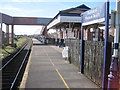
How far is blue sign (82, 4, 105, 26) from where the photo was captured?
6.64m

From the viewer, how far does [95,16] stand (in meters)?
7.42

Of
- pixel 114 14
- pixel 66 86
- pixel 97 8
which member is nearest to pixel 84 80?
pixel 66 86

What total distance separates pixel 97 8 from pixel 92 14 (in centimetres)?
67

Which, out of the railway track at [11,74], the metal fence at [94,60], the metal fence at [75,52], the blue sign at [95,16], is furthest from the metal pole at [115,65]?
the metal fence at [75,52]

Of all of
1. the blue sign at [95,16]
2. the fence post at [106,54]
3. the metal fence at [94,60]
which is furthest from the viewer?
the metal fence at [94,60]

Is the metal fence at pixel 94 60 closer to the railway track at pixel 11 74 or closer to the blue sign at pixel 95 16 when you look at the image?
the blue sign at pixel 95 16

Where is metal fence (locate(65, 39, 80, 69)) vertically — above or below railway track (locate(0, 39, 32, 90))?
above

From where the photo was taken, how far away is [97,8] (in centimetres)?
716

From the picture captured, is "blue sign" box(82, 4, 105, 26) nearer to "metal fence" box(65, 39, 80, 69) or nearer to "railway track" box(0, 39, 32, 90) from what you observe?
"metal fence" box(65, 39, 80, 69)

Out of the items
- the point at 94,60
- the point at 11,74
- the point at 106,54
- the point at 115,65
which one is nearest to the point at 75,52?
the point at 94,60

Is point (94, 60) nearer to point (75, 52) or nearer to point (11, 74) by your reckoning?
point (75, 52)

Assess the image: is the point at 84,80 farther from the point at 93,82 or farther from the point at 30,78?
the point at 30,78

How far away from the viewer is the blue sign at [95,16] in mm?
6645

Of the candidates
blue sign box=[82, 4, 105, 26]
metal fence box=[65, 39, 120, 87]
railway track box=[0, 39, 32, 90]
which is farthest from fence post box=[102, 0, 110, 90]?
railway track box=[0, 39, 32, 90]
